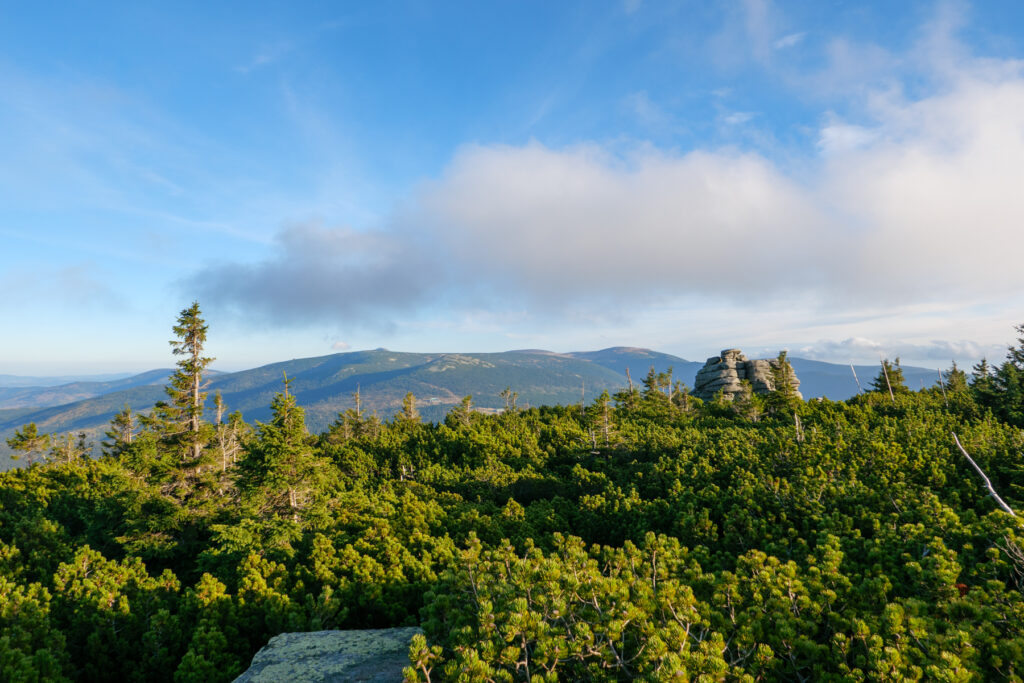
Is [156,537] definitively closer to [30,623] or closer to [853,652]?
[30,623]

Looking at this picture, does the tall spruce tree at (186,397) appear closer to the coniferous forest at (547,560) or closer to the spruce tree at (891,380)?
the coniferous forest at (547,560)

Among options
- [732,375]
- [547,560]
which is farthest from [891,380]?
[547,560]

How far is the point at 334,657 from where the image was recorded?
413 inches

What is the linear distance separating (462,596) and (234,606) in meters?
8.99

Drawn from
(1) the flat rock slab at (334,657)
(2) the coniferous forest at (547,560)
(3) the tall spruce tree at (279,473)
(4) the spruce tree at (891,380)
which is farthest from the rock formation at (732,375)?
(1) the flat rock slab at (334,657)

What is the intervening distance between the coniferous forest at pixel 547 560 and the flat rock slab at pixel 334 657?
1.79m

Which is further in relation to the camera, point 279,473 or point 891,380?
point 891,380

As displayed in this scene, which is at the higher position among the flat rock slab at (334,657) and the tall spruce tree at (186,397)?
the tall spruce tree at (186,397)

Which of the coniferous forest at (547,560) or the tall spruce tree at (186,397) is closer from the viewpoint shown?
the coniferous forest at (547,560)

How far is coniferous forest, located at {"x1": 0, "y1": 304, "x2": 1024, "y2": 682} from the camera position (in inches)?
289

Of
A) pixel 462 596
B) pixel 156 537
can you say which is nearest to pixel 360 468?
pixel 156 537

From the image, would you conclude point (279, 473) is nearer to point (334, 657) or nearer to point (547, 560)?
point (334, 657)

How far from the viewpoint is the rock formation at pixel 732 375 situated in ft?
263

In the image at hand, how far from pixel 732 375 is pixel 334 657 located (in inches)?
3354
